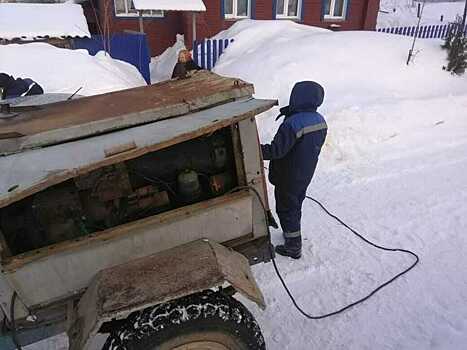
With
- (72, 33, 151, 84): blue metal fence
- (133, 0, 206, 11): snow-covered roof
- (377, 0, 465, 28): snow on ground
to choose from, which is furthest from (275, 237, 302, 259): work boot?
(377, 0, 465, 28): snow on ground

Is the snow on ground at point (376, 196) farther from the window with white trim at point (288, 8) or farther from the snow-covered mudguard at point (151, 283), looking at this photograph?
the window with white trim at point (288, 8)

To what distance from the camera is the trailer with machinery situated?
1744 millimetres

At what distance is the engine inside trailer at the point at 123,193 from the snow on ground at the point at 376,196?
122cm

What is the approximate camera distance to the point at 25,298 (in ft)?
6.13

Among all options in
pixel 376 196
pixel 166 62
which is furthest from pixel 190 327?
pixel 166 62

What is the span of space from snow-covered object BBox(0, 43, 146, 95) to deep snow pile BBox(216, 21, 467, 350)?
286 cm

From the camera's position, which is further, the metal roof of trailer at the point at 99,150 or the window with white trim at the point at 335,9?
the window with white trim at the point at 335,9

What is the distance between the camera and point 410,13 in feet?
96.6

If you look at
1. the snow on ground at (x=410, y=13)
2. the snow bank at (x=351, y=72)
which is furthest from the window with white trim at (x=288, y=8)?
the snow on ground at (x=410, y=13)

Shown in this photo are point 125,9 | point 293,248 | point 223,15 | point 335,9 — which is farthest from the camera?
point 335,9

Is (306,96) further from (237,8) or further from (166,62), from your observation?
(237,8)

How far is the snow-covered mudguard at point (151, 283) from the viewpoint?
168 centimetres

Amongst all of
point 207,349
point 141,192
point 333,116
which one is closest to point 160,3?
point 333,116

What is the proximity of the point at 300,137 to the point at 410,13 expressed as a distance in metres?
32.1
